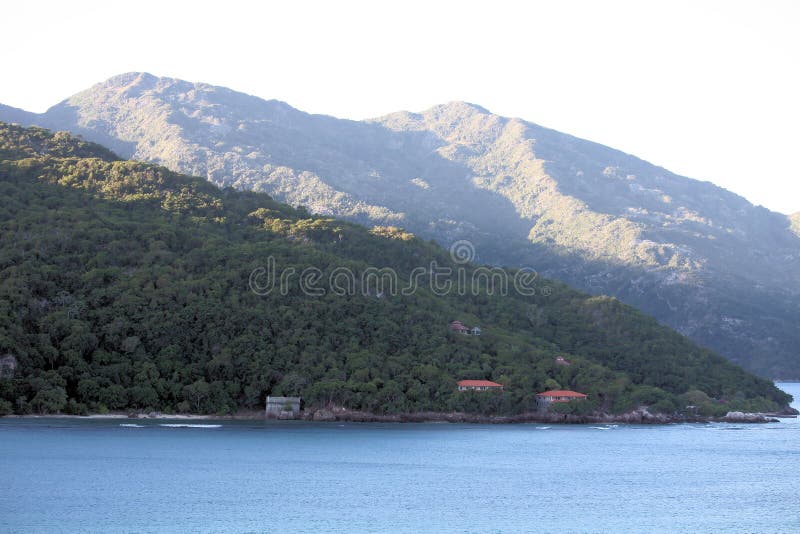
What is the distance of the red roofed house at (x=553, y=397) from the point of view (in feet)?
336

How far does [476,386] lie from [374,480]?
1509 inches

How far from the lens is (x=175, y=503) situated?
5272 cm

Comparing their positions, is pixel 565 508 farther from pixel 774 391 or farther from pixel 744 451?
pixel 774 391

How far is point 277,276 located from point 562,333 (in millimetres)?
38034

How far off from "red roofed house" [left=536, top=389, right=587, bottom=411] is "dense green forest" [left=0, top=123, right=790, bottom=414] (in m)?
0.99

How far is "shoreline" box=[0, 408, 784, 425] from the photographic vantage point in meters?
87.8

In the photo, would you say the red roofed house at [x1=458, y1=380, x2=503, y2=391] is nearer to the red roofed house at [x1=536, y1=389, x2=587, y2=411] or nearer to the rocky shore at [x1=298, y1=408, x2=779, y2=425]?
the rocky shore at [x1=298, y1=408, x2=779, y2=425]

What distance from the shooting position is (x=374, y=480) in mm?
62312

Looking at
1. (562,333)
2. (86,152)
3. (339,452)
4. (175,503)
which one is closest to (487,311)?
(562,333)

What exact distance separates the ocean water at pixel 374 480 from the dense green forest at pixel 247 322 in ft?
15.3

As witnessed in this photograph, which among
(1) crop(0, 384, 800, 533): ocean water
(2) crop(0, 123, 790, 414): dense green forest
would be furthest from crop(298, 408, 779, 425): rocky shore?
(1) crop(0, 384, 800, 533): ocean water

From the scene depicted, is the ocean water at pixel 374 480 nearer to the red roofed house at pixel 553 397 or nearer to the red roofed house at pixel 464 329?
the red roofed house at pixel 553 397

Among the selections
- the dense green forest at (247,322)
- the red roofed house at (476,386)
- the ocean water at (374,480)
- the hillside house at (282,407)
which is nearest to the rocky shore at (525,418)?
the dense green forest at (247,322)

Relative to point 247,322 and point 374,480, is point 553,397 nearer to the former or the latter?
point 247,322
